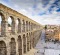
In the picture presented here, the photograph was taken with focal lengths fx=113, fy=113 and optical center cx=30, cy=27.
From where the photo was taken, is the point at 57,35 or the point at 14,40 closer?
the point at 14,40

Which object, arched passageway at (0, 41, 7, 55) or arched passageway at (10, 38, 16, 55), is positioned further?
arched passageway at (10, 38, 16, 55)

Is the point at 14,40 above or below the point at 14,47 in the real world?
above

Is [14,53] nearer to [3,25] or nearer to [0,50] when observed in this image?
[0,50]

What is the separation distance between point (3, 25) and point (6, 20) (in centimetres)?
84

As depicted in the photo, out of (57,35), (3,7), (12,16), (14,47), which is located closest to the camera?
(3,7)

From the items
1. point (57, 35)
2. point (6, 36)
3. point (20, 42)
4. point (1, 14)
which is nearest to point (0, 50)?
point (6, 36)

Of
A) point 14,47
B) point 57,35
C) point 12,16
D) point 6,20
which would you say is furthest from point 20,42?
point 57,35

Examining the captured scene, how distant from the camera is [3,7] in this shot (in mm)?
15898

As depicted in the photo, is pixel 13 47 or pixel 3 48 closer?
pixel 3 48

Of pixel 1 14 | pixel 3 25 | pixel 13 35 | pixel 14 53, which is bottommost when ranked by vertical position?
pixel 14 53

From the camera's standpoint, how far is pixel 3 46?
16.7 meters

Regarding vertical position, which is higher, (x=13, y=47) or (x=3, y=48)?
(x=3, y=48)

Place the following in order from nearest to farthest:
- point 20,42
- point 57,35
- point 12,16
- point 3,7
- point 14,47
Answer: point 3,7
point 12,16
point 14,47
point 20,42
point 57,35

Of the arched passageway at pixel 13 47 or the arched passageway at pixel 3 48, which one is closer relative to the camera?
the arched passageway at pixel 3 48
